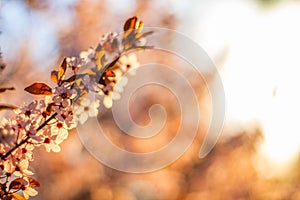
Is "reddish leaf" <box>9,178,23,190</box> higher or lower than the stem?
lower

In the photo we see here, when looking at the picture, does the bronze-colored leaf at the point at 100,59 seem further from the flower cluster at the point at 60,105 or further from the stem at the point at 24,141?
the stem at the point at 24,141

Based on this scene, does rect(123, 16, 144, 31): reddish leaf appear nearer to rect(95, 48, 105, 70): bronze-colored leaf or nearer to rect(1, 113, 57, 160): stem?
rect(95, 48, 105, 70): bronze-colored leaf

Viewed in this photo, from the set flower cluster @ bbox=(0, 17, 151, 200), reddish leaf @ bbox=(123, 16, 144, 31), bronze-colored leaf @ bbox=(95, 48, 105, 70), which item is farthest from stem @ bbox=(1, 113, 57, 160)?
reddish leaf @ bbox=(123, 16, 144, 31)

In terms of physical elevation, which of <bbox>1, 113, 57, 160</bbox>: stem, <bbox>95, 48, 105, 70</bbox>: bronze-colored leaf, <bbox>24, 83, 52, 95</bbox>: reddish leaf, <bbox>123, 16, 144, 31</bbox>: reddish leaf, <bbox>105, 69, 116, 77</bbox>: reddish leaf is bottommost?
<bbox>1, 113, 57, 160</bbox>: stem

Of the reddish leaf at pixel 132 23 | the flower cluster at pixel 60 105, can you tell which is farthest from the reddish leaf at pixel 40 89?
the reddish leaf at pixel 132 23

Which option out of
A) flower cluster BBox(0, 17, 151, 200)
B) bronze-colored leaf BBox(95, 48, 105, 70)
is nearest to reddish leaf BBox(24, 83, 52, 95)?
flower cluster BBox(0, 17, 151, 200)

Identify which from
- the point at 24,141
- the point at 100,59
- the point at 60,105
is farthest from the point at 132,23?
the point at 24,141

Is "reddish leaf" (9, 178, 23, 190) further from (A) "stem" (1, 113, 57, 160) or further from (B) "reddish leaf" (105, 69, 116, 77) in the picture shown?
(B) "reddish leaf" (105, 69, 116, 77)

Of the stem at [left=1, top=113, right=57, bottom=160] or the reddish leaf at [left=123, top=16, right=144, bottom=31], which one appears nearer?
the stem at [left=1, top=113, right=57, bottom=160]
